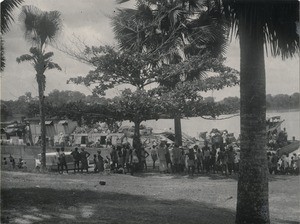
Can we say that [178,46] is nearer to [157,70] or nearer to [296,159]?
[157,70]

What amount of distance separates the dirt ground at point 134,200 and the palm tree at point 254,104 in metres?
1.43

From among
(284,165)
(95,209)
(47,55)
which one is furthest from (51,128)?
(95,209)

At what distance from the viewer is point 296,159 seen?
696 inches

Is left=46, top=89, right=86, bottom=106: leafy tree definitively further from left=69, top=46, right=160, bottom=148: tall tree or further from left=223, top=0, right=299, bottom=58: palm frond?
left=223, top=0, right=299, bottom=58: palm frond

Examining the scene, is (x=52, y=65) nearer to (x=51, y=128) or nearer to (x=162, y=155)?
(x=162, y=155)

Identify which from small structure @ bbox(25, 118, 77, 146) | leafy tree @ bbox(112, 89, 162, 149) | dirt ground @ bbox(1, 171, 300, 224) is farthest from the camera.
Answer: small structure @ bbox(25, 118, 77, 146)

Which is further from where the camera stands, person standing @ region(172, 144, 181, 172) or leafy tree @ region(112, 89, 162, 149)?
person standing @ region(172, 144, 181, 172)

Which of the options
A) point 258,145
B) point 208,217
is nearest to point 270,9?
point 258,145

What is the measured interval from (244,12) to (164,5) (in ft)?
39.7

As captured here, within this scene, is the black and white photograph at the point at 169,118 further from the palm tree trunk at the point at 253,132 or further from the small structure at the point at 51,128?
the small structure at the point at 51,128

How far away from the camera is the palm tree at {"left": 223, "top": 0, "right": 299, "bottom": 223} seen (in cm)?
761

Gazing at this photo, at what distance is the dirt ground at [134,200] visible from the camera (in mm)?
8633

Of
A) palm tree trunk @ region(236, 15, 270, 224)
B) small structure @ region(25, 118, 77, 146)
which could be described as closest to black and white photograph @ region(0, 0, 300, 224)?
palm tree trunk @ region(236, 15, 270, 224)

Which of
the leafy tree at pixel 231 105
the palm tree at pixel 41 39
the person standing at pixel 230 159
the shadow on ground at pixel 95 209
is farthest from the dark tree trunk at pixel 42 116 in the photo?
the shadow on ground at pixel 95 209
